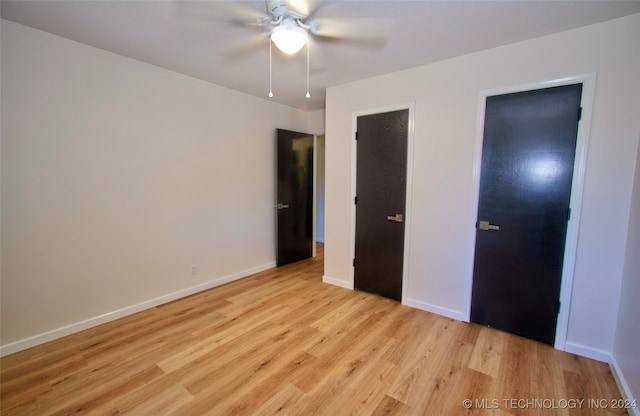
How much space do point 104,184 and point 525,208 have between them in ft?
12.3

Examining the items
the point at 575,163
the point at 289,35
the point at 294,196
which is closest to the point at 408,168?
the point at 575,163

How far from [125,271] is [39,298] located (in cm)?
60

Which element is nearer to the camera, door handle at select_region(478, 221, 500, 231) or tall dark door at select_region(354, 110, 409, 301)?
door handle at select_region(478, 221, 500, 231)

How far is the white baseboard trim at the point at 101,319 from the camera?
2113 mm

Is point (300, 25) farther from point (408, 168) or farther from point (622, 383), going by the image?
point (622, 383)

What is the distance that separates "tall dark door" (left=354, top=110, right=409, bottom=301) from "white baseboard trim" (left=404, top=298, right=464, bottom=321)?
0.15 m

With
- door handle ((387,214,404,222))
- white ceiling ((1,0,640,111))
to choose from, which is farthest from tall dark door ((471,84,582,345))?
door handle ((387,214,404,222))

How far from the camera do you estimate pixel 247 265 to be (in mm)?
Result: 3842

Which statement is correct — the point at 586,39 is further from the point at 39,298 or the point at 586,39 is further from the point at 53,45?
the point at 39,298

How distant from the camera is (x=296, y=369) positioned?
6.40 feet

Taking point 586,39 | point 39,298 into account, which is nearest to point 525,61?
point 586,39

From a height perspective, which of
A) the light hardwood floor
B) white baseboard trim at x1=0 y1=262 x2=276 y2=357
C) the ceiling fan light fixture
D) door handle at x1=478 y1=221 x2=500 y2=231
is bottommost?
the light hardwood floor

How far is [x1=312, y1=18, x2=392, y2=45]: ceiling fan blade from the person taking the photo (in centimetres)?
194

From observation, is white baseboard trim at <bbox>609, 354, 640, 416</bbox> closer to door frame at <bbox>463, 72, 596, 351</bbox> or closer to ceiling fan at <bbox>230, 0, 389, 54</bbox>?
door frame at <bbox>463, 72, 596, 351</bbox>
